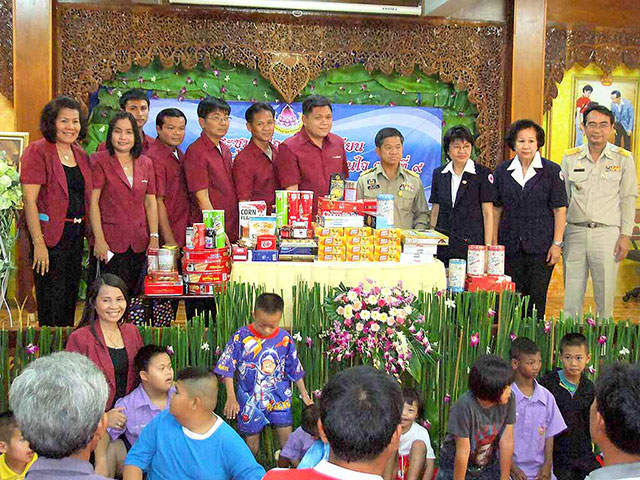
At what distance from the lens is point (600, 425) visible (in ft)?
6.19

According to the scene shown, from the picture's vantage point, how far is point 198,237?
4.16m

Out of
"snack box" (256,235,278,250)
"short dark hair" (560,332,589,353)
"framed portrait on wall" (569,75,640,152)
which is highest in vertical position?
"framed portrait on wall" (569,75,640,152)

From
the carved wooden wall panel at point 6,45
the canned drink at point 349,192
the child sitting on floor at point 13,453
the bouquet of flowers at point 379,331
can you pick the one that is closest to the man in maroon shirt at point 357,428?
the child sitting on floor at point 13,453

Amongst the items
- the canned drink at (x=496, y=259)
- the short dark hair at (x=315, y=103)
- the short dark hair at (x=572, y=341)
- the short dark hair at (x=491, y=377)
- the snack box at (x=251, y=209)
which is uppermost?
the short dark hair at (x=315, y=103)

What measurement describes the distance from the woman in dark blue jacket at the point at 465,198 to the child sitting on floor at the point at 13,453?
2943 millimetres

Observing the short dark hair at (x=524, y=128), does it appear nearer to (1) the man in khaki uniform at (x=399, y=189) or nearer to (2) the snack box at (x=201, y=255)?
(1) the man in khaki uniform at (x=399, y=189)

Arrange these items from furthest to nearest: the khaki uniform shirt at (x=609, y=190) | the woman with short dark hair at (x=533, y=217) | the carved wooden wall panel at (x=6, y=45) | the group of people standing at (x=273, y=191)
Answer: the carved wooden wall panel at (x=6, y=45)
the khaki uniform shirt at (x=609, y=190)
the woman with short dark hair at (x=533, y=217)
the group of people standing at (x=273, y=191)

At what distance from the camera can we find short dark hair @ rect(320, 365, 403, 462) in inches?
68.3

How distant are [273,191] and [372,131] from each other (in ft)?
7.28

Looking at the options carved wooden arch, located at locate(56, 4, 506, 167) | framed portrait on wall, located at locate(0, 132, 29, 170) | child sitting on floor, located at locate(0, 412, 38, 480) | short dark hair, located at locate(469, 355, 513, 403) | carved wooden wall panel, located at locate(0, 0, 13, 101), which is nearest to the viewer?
child sitting on floor, located at locate(0, 412, 38, 480)

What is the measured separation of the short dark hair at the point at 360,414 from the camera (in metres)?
1.73

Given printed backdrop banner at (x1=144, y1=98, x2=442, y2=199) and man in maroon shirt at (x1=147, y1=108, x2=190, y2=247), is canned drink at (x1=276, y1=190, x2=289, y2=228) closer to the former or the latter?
man in maroon shirt at (x1=147, y1=108, x2=190, y2=247)

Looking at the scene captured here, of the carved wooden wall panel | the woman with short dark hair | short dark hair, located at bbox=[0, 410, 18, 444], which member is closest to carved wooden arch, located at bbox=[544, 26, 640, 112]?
the woman with short dark hair

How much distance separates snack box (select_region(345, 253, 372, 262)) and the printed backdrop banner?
3.01 metres
